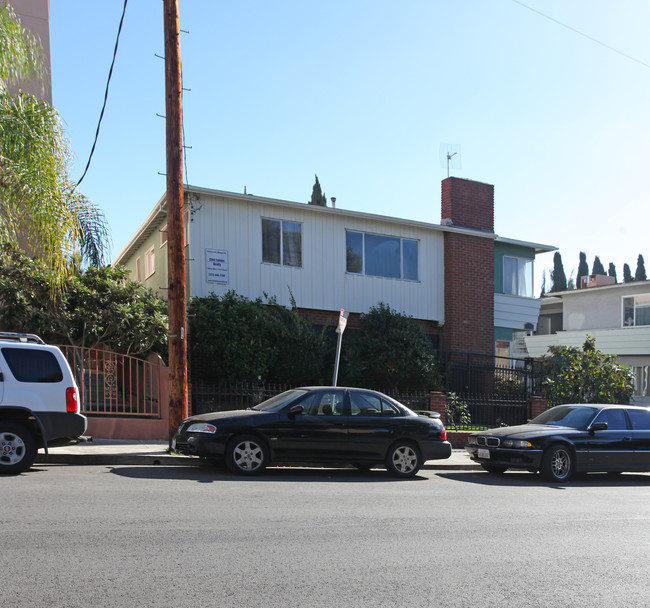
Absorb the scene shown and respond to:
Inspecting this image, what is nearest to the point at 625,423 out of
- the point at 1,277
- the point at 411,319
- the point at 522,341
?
the point at 411,319

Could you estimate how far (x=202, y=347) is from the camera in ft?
53.3

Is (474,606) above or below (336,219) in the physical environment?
below

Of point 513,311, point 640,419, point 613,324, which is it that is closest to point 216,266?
point 513,311

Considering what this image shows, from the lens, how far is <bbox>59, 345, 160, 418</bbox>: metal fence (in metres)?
13.5

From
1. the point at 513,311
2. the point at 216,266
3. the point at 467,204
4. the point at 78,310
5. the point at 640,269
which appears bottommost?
the point at 78,310

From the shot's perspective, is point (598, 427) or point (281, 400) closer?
point (281, 400)

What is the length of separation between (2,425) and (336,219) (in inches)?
506

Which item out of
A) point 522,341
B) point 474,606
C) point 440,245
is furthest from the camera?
point 522,341

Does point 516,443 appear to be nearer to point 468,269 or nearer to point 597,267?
point 468,269

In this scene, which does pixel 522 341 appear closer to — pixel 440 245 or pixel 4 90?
pixel 440 245

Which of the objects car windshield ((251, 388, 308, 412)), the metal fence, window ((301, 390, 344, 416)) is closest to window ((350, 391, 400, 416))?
window ((301, 390, 344, 416))

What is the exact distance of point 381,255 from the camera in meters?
21.3

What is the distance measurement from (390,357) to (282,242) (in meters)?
4.51

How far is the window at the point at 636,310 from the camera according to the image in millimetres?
29656
